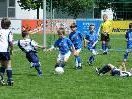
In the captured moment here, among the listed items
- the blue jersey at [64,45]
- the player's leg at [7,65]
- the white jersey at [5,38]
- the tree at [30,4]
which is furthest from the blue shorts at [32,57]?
the tree at [30,4]

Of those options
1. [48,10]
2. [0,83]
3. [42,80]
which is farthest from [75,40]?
[48,10]

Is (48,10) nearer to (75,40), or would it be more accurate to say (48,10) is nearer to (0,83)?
(75,40)

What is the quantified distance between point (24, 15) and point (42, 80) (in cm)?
5712

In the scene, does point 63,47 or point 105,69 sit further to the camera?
point 63,47

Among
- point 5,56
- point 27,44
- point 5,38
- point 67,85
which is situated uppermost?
point 5,38

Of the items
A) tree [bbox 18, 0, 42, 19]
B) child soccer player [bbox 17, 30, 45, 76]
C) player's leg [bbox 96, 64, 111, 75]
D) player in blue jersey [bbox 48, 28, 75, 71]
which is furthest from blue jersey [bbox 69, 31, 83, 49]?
tree [bbox 18, 0, 42, 19]

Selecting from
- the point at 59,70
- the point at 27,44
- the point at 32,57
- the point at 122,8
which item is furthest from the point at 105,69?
the point at 122,8

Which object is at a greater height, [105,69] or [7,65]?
[7,65]

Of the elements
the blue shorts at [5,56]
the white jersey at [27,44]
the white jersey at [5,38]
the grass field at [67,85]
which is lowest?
the grass field at [67,85]

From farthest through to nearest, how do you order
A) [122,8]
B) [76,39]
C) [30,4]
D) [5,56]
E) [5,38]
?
[30,4]
[122,8]
[76,39]
[5,38]
[5,56]

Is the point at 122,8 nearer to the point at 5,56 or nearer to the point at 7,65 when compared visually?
the point at 7,65

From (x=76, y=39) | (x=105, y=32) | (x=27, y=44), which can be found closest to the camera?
(x=27, y=44)

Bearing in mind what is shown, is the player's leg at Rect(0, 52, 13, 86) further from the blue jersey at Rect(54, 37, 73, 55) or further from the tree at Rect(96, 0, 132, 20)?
the tree at Rect(96, 0, 132, 20)

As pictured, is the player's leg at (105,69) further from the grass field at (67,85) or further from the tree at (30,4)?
the tree at (30,4)
